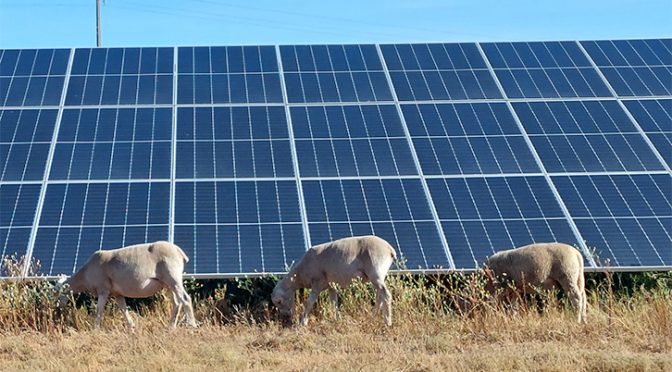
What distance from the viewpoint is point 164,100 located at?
66.1 ft

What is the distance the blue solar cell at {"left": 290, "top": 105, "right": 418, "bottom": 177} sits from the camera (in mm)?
17609

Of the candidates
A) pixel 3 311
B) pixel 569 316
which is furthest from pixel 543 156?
pixel 3 311

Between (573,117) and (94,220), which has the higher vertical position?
(573,117)

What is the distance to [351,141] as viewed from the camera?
60.8ft

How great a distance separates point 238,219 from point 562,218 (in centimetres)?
538

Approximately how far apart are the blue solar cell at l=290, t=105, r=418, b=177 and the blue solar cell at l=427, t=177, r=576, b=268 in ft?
3.70


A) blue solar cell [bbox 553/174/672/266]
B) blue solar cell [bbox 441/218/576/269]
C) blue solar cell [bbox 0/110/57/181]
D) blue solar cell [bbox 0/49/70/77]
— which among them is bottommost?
blue solar cell [bbox 0/49/70/77]

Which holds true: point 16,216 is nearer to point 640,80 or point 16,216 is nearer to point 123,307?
point 123,307

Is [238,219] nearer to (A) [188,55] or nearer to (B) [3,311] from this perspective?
(B) [3,311]

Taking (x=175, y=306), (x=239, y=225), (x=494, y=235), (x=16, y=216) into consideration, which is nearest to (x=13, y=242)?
(x=16, y=216)

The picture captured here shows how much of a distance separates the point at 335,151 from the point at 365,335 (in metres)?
6.67

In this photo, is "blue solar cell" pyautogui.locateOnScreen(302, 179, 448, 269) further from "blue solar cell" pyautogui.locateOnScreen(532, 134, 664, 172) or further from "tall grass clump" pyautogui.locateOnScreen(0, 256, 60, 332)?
"tall grass clump" pyautogui.locateOnScreen(0, 256, 60, 332)

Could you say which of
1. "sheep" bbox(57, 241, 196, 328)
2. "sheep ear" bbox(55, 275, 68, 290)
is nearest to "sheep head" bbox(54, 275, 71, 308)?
"sheep ear" bbox(55, 275, 68, 290)

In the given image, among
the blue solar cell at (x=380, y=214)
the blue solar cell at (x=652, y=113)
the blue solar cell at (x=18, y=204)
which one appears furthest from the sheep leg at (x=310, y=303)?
the blue solar cell at (x=652, y=113)
